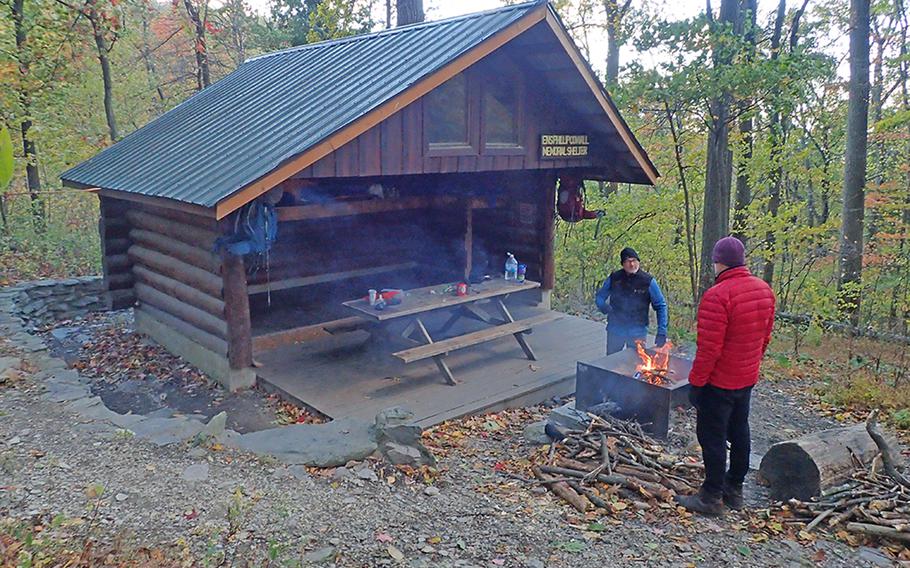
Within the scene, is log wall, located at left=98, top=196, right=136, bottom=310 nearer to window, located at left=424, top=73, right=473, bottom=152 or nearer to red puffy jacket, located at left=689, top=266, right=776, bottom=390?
window, located at left=424, top=73, right=473, bottom=152

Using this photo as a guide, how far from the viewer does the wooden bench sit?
7.42 m

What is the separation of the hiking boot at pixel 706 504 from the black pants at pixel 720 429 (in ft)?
0.15

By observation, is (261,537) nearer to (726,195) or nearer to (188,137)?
(188,137)

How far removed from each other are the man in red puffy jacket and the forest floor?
371 mm

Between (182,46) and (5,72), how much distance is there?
13.8m

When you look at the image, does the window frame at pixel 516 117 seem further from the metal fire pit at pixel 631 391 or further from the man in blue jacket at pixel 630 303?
the metal fire pit at pixel 631 391

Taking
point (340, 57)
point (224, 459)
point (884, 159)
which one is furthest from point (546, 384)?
point (884, 159)

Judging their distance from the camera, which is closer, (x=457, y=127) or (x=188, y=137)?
(x=457, y=127)

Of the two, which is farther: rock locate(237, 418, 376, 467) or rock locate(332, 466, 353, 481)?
rock locate(237, 418, 376, 467)

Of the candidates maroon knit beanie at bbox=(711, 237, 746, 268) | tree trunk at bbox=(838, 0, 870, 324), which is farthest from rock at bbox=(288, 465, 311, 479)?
tree trunk at bbox=(838, 0, 870, 324)

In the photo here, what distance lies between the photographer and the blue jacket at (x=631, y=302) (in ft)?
24.1

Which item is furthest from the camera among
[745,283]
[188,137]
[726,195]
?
[726,195]

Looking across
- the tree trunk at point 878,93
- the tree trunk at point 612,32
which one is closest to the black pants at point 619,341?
the tree trunk at point 612,32

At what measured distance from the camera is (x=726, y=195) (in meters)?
11.8
